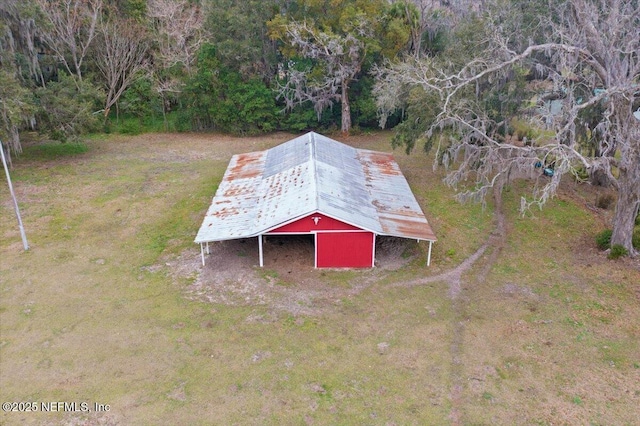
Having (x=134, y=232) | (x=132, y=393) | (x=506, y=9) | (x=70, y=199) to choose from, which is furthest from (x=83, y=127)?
(x=506, y=9)

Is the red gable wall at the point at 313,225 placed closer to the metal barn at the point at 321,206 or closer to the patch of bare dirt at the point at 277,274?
the metal barn at the point at 321,206

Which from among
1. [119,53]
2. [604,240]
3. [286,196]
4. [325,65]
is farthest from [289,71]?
[604,240]

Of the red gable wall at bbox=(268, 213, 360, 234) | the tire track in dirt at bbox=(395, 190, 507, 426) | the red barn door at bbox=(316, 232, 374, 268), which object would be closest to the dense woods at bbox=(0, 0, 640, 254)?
the tire track in dirt at bbox=(395, 190, 507, 426)

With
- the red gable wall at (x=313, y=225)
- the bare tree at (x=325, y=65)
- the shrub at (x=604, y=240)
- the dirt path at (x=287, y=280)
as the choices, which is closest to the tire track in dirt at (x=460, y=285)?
the dirt path at (x=287, y=280)

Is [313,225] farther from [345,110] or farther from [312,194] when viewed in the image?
[345,110]

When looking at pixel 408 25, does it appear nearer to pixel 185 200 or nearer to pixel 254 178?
pixel 254 178

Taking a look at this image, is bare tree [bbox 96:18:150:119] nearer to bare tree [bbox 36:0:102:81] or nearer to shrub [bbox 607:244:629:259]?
bare tree [bbox 36:0:102:81]
